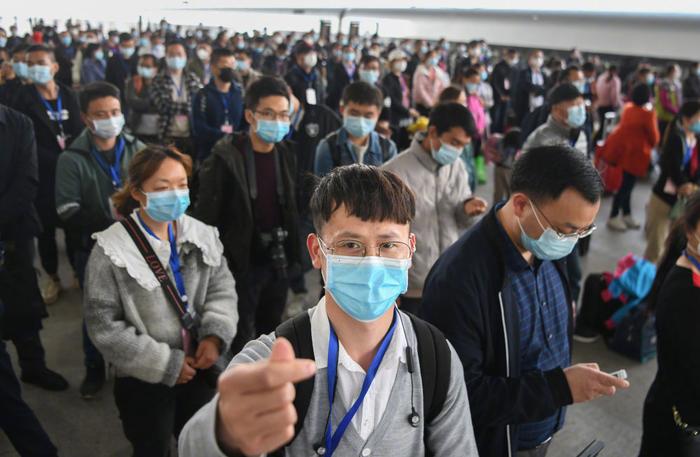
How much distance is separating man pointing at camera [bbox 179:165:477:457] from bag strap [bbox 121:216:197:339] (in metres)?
0.93

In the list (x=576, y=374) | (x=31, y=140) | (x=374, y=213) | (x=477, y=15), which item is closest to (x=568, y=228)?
(x=576, y=374)

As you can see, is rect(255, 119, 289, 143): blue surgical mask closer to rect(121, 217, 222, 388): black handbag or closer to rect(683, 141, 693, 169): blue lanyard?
rect(121, 217, 222, 388): black handbag

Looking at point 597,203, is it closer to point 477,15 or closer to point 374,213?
point 374,213

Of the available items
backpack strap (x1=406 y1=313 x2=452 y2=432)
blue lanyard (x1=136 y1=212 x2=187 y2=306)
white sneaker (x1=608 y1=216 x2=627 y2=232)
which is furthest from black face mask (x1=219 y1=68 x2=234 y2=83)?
white sneaker (x1=608 y1=216 x2=627 y2=232)

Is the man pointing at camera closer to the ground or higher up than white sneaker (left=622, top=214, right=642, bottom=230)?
higher up

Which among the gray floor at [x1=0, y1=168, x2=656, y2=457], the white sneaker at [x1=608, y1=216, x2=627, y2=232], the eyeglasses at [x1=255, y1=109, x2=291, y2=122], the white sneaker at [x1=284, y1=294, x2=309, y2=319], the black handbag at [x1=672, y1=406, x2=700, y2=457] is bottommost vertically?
the gray floor at [x1=0, y1=168, x2=656, y2=457]

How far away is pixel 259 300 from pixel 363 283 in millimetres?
2041

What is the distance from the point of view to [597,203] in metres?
1.73

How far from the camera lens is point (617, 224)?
20.2 ft

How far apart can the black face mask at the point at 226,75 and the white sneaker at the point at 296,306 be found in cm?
217

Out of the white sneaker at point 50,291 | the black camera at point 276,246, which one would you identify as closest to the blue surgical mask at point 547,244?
the black camera at point 276,246

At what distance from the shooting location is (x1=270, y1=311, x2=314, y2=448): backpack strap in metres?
1.10

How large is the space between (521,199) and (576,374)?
1.93 feet

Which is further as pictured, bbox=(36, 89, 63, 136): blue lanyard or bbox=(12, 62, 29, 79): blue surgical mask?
bbox=(12, 62, 29, 79): blue surgical mask
